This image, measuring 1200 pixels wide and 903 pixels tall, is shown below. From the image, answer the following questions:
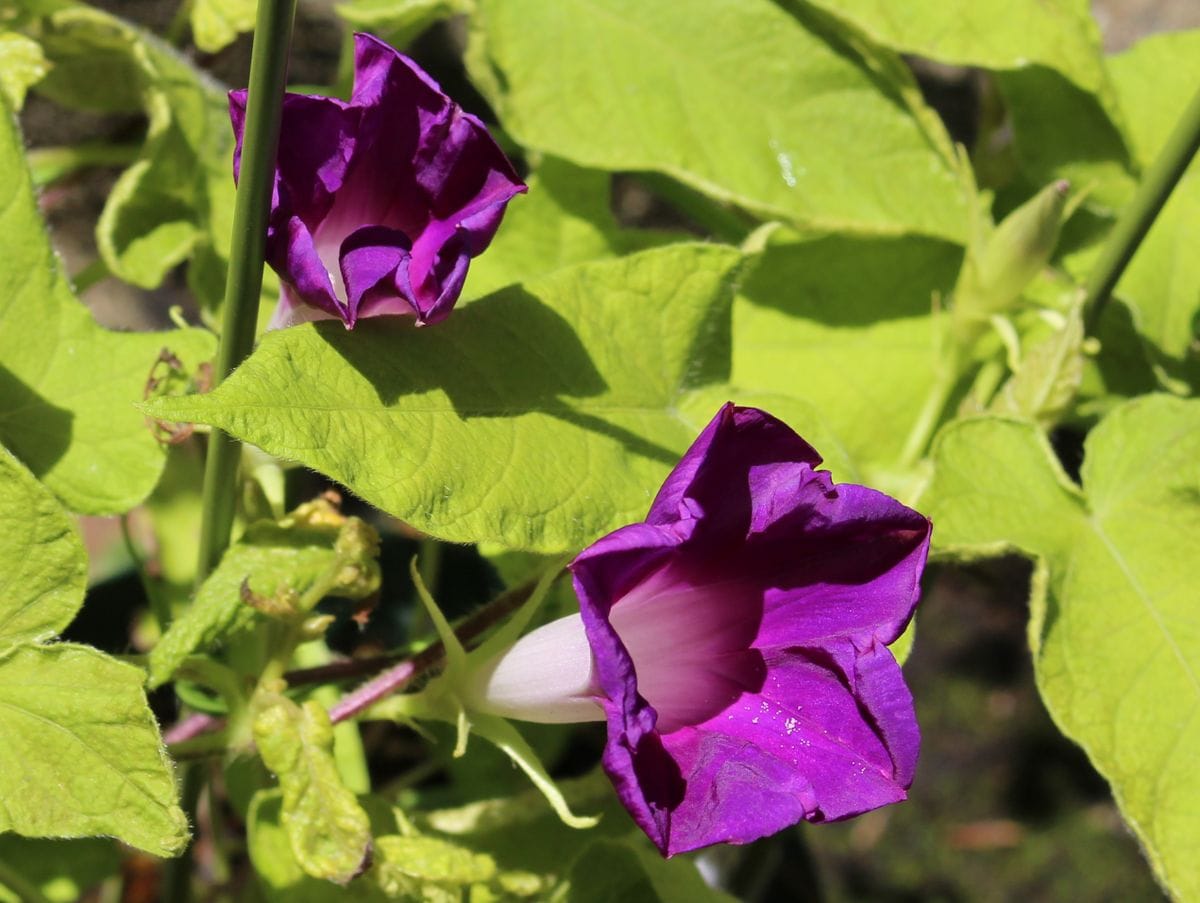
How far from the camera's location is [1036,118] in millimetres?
935

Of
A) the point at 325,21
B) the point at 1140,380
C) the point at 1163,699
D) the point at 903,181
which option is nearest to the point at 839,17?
the point at 903,181

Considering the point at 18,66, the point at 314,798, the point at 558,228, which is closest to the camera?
the point at 314,798

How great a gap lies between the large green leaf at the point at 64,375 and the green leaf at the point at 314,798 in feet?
0.51

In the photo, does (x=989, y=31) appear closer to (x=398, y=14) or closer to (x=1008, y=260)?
(x=1008, y=260)

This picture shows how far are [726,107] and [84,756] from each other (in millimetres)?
588

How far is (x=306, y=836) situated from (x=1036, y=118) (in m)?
0.73

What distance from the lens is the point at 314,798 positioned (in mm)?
576

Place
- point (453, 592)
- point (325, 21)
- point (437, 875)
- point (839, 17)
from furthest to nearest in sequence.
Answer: point (325, 21)
point (453, 592)
point (839, 17)
point (437, 875)

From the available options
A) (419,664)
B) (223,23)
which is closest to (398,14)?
(223,23)

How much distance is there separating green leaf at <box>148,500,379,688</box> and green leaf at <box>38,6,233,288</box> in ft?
0.87

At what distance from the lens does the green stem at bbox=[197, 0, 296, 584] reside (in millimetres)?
430

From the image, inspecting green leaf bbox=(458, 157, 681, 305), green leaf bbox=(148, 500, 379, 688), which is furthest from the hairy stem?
green leaf bbox=(458, 157, 681, 305)

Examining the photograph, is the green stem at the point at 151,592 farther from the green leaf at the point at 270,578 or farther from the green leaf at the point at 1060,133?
the green leaf at the point at 1060,133

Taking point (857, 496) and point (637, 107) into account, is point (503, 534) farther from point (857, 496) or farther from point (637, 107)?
point (637, 107)
